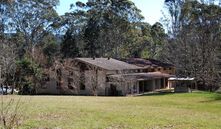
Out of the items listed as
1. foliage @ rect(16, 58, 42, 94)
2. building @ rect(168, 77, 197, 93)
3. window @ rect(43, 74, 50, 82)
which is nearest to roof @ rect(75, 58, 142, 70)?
window @ rect(43, 74, 50, 82)

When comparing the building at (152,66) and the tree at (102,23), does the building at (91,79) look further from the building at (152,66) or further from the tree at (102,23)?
the tree at (102,23)

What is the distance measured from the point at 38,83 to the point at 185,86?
2070cm

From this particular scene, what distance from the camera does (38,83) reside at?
2301 inches

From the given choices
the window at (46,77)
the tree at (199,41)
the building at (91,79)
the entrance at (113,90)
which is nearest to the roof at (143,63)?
the tree at (199,41)

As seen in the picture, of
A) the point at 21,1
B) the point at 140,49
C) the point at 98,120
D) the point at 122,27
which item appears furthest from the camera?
the point at 140,49

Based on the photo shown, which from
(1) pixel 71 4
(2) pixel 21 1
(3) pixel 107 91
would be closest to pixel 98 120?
(3) pixel 107 91

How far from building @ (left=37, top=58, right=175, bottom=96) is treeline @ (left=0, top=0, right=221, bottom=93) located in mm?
2798

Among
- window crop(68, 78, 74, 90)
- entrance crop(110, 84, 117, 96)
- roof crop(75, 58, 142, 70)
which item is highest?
roof crop(75, 58, 142, 70)

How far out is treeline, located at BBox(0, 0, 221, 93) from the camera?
203ft

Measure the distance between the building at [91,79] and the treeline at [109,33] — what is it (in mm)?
2798

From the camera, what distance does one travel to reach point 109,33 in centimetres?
7631

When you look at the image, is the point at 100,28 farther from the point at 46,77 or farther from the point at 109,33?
the point at 46,77

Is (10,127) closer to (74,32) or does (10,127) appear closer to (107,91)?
(107,91)

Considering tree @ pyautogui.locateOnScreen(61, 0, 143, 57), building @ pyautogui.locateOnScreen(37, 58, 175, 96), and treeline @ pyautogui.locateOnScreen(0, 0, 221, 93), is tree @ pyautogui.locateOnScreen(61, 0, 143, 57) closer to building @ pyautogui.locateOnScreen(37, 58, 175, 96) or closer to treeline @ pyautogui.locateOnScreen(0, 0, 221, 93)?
treeline @ pyautogui.locateOnScreen(0, 0, 221, 93)
